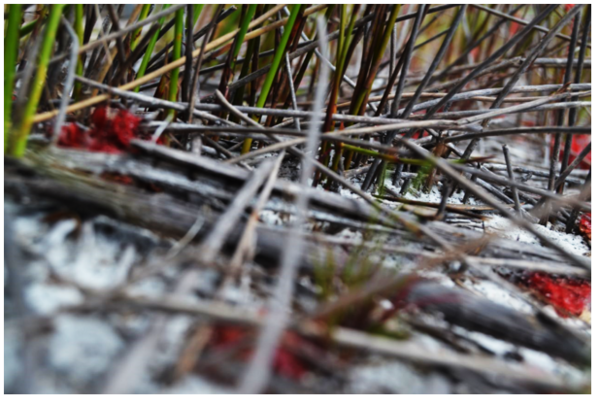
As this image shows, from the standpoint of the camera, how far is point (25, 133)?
61 centimetres

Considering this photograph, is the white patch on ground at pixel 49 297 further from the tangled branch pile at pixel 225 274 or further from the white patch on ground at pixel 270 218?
the white patch on ground at pixel 270 218

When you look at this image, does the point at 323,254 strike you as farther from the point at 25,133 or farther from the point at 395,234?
the point at 25,133

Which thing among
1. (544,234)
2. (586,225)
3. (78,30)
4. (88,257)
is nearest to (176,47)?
(78,30)

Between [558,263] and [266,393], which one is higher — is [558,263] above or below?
above

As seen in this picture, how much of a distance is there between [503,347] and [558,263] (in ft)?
0.87

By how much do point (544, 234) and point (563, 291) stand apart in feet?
0.88

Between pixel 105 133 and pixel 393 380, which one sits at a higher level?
pixel 105 133

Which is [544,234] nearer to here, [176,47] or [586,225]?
[586,225]

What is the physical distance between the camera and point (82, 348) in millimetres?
456

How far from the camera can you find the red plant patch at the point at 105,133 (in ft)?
2.24

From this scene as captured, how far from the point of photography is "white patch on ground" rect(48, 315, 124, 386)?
17.3 inches

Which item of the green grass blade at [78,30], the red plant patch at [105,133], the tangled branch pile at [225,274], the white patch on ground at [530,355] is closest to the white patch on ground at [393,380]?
the tangled branch pile at [225,274]
